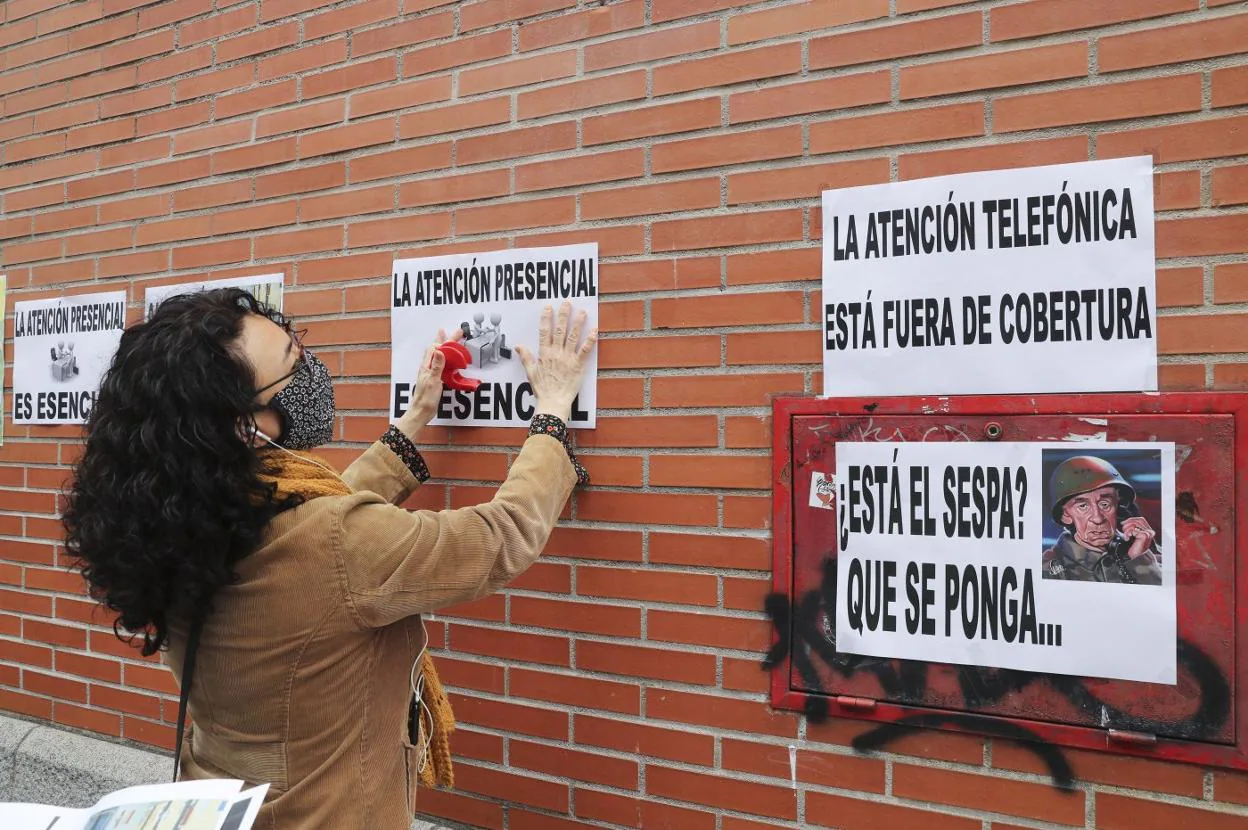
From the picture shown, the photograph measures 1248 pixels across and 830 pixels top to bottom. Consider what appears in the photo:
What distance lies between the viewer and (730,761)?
212 cm

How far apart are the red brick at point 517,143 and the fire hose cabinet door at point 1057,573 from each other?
3.13 feet

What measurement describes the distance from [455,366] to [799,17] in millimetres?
1263

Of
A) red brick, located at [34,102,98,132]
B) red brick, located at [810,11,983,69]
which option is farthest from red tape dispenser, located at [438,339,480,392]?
red brick, located at [34,102,98,132]

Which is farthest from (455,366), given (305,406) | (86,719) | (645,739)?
(86,719)

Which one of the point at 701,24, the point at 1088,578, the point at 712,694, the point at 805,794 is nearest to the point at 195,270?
the point at 701,24

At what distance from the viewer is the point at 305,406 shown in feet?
6.30

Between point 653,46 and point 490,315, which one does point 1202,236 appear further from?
point 490,315

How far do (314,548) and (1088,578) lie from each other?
5.16 ft

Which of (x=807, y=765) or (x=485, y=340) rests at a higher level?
(x=485, y=340)

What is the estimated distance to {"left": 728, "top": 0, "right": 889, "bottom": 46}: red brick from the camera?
2.00 meters

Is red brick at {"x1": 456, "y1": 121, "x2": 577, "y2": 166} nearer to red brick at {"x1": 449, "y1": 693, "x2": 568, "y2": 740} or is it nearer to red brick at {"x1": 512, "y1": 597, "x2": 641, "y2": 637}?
red brick at {"x1": 512, "y1": 597, "x2": 641, "y2": 637}

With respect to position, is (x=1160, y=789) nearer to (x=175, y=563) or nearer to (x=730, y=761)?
(x=730, y=761)

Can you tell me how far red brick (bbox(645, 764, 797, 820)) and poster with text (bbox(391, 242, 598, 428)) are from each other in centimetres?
92

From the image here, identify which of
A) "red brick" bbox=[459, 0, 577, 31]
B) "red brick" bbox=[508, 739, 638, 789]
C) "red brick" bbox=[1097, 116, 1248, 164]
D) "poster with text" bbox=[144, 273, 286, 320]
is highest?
"red brick" bbox=[459, 0, 577, 31]
